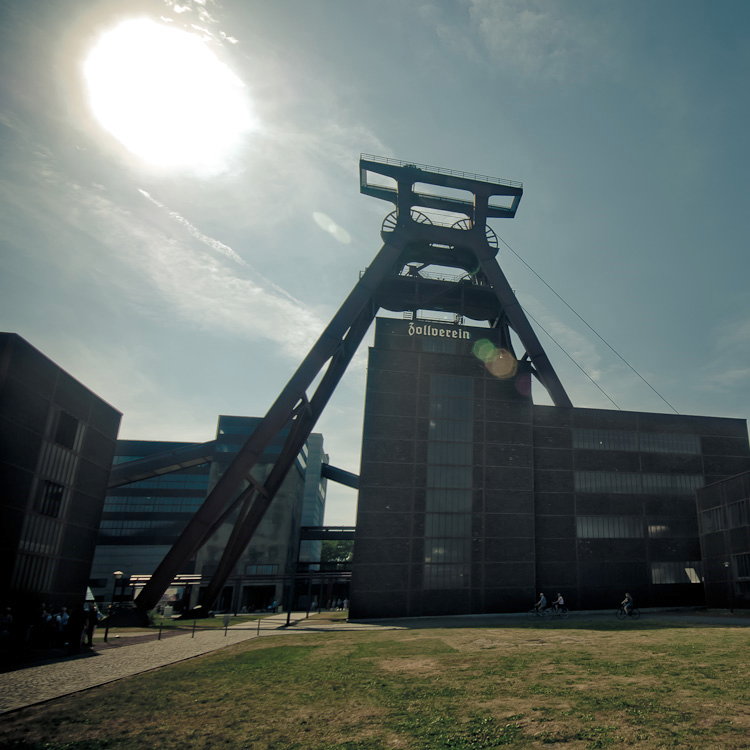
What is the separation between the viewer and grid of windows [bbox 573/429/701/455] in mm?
46000

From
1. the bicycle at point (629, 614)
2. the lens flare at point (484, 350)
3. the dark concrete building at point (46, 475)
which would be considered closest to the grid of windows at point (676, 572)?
the bicycle at point (629, 614)

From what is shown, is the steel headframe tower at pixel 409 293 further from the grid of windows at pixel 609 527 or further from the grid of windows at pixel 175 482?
the grid of windows at pixel 175 482

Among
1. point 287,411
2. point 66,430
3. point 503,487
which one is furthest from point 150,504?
point 66,430

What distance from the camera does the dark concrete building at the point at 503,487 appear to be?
40812 millimetres

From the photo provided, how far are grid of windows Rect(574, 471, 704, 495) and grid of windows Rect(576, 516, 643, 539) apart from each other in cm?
225

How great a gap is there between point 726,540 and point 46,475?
42.9m

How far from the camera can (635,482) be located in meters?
45.4

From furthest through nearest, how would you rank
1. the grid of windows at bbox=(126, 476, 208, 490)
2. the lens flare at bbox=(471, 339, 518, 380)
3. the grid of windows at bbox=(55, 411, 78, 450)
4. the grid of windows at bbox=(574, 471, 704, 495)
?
the grid of windows at bbox=(126, 476, 208, 490)
the lens flare at bbox=(471, 339, 518, 380)
the grid of windows at bbox=(574, 471, 704, 495)
the grid of windows at bbox=(55, 411, 78, 450)

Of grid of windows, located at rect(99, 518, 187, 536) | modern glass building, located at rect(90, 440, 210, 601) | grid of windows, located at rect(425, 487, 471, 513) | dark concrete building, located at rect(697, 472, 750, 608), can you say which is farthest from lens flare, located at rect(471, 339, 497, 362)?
grid of windows, located at rect(99, 518, 187, 536)

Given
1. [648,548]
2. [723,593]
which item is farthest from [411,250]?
[723,593]

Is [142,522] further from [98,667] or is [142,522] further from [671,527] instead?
[671,527]

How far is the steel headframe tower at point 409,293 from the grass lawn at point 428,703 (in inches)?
974

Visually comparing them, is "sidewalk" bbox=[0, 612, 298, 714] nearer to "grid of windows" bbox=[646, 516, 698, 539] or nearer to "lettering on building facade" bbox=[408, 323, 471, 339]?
"lettering on building facade" bbox=[408, 323, 471, 339]

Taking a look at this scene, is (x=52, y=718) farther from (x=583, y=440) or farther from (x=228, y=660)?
(x=583, y=440)
